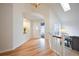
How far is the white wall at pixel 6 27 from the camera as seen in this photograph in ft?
13.3

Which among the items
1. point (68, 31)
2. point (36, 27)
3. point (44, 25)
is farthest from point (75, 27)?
point (36, 27)

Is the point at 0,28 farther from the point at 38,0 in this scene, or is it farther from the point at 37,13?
the point at 38,0

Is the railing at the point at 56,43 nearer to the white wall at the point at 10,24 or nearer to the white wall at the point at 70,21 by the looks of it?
the white wall at the point at 70,21

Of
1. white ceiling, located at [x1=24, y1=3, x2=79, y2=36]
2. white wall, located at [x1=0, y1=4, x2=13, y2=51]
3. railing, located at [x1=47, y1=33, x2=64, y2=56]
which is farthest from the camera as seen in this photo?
white wall, located at [x1=0, y1=4, x2=13, y2=51]

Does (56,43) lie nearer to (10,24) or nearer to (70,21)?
(70,21)

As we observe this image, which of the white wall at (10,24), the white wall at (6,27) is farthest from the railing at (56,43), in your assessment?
the white wall at (6,27)

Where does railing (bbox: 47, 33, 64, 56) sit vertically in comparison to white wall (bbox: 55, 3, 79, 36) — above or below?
below

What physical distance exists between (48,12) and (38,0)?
1879mm

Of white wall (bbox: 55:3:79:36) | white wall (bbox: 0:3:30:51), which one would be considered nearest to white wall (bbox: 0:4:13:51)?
white wall (bbox: 0:3:30:51)

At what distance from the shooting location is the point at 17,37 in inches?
199

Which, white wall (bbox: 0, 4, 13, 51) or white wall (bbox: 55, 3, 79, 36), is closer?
white wall (bbox: 55, 3, 79, 36)

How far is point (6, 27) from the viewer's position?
4.29 metres

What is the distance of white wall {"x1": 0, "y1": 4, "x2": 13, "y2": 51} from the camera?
4059 millimetres

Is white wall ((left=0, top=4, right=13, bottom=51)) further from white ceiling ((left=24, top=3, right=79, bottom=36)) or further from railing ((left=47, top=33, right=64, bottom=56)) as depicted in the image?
railing ((left=47, top=33, right=64, bottom=56))
